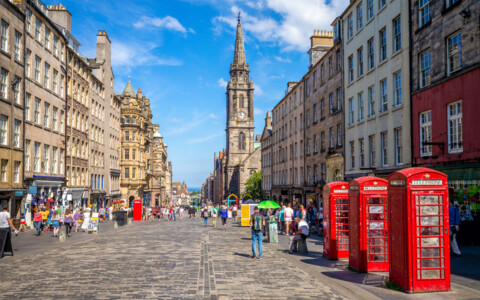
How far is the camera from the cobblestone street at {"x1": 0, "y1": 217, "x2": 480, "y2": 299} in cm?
970

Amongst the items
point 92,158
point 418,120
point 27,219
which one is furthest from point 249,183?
point 418,120

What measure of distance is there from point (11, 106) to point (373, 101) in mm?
23287

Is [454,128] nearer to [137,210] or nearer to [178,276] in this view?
[178,276]

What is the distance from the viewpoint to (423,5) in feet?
71.4

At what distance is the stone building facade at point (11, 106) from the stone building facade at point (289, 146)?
25851 mm

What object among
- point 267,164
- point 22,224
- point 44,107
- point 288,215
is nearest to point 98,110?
point 44,107

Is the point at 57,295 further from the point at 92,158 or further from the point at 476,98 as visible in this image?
the point at 92,158

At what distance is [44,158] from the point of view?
35.2 meters

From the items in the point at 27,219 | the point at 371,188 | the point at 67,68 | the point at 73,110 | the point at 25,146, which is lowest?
the point at 27,219

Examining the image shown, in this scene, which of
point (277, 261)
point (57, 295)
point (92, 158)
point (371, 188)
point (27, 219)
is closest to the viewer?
point (57, 295)

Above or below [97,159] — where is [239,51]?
above

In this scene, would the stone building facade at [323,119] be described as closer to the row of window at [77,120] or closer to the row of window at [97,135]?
the row of window at [77,120]

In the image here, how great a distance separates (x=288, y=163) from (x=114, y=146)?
25.4m

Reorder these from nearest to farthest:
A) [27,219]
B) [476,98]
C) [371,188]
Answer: [371,188] < [476,98] < [27,219]
